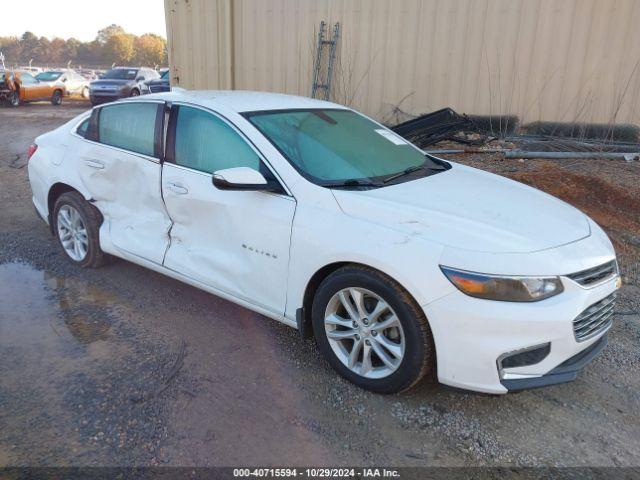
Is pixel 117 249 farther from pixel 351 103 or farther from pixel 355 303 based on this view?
pixel 351 103

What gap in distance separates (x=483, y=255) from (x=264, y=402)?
143cm

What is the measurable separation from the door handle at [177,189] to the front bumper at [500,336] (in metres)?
1.94

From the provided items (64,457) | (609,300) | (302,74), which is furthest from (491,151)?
(64,457)

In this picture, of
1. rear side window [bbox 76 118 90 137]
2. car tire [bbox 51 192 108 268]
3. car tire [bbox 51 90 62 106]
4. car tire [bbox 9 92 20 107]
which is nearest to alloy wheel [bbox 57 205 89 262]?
car tire [bbox 51 192 108 268]

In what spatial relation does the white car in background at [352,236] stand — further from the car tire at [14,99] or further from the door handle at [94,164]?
the car tire at [14,99]

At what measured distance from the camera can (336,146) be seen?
3.67 m

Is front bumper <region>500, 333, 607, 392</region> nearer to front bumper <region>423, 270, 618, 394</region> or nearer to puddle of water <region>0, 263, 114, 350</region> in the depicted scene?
front bumper <region>423, 270, 618, 394</region>

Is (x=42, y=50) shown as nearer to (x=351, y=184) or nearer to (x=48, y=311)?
(x=48, y=311)

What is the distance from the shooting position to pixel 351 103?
9867 mm

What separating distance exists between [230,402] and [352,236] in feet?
3.74

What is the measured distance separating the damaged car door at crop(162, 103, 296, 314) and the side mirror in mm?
22

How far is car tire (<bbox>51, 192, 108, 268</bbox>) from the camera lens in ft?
14.9

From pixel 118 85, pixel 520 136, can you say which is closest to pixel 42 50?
pixel 118 85

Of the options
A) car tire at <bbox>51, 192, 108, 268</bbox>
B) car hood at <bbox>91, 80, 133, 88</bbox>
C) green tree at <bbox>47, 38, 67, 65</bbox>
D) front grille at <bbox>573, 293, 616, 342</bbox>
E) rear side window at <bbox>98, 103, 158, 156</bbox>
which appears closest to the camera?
front grille at <bbox>573, 293, 616, 342</bbox>
